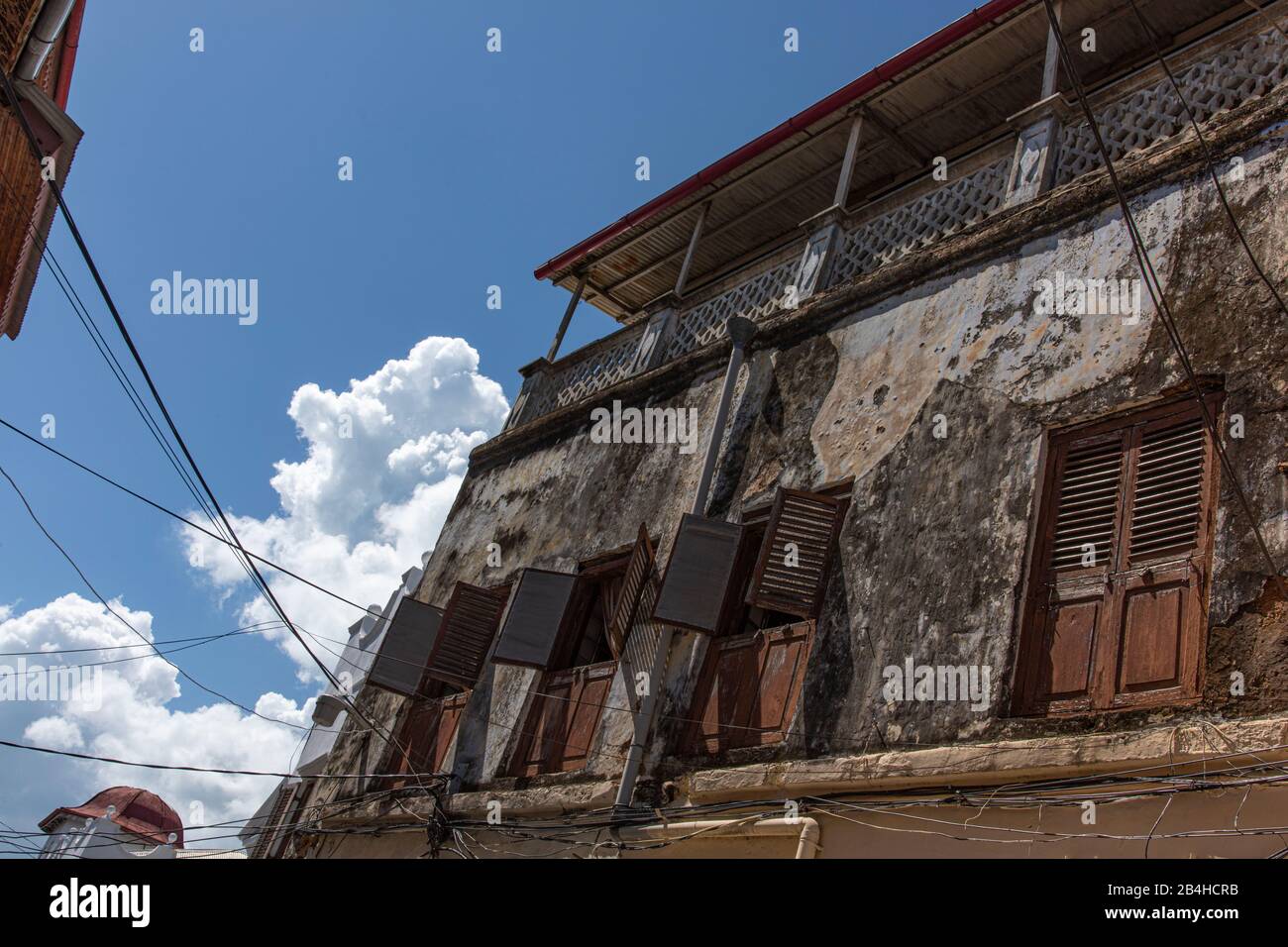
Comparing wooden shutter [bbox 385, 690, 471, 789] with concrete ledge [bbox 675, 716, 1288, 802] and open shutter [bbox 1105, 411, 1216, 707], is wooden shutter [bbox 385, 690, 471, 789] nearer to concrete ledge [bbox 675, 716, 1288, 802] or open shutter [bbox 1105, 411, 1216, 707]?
concrete ledge [bbox 675, 716, 1288, 802]

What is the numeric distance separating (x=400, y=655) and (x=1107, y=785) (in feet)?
22.5

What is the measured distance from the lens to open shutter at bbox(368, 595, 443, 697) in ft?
33.4

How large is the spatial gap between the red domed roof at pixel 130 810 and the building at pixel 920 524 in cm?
1402

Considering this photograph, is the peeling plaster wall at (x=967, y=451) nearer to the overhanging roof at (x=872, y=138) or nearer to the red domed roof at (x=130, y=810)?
the overhanging roof at (x=872, y=138)

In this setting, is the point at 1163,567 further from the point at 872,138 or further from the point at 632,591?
the point at 872,138

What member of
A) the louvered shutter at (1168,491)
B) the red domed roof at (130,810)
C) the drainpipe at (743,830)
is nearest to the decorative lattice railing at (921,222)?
the louvered shutter at (1168,491)

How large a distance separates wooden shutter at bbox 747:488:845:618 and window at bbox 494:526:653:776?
4.84 ft

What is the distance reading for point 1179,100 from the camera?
7062 mm

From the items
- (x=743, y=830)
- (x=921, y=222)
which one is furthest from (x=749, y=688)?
(x=921, y=222)

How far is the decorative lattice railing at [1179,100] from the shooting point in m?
6.75

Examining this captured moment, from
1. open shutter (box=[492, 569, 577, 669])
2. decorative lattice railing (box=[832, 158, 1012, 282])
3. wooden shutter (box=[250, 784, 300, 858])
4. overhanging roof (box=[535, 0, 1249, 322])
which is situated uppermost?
overhanging roof (box=[535, 0, 1249, 322])

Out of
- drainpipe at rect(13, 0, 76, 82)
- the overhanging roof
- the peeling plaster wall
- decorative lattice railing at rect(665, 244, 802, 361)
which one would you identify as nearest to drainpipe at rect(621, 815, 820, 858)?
the peeling plaster wall

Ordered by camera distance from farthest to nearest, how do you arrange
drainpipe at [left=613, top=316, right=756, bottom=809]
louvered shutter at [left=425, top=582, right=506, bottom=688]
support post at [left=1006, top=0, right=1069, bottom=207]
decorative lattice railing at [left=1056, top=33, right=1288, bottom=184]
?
louvered shutter at [left=425, top=582, right=506, bottom=688] → support post at [left=1006, top=0, right=1069, bottom=207] → drainpipe at [left=613, top=316, right=756, bottom=809] → decorative lattice railing at [left=1056, top=33, right=1288, bottom=184]
